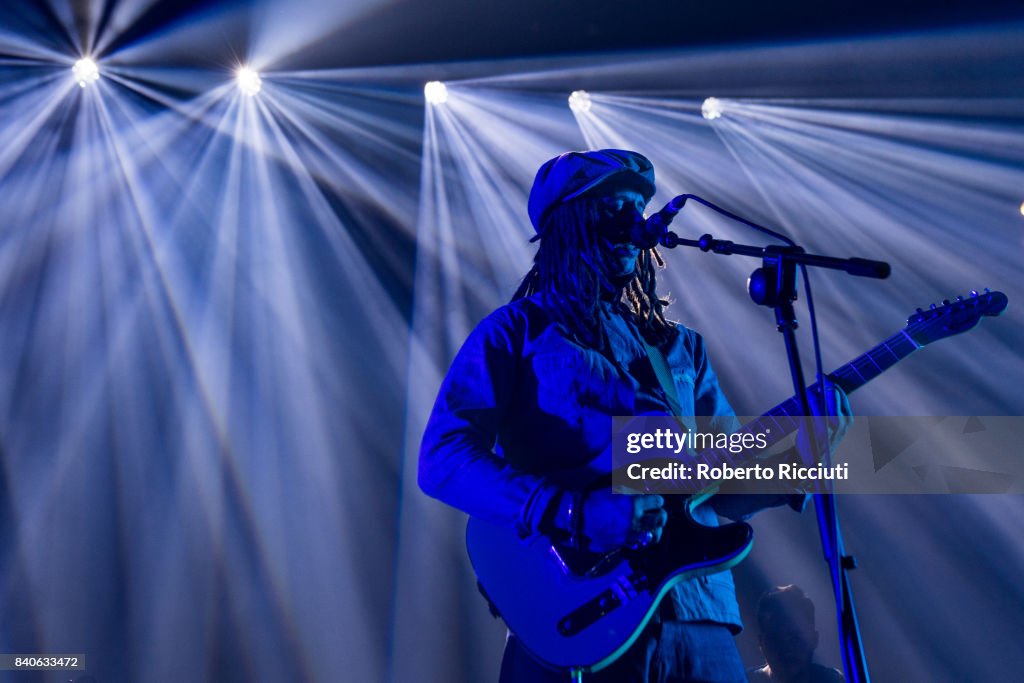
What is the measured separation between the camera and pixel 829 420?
1.97 meters

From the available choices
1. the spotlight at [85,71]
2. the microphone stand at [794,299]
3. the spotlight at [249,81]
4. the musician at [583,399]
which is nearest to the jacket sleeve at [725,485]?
the musician at [583,399]

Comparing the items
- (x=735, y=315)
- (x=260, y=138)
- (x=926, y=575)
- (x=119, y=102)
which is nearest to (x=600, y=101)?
(x=735, y=315)

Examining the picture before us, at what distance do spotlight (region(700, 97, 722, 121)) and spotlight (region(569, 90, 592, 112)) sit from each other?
35.8 inches

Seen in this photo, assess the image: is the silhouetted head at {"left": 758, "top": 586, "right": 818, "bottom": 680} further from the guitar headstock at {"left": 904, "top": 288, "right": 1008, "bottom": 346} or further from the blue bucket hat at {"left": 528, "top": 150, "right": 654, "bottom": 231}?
the blue bucket hat at {"left": 528, "top": 150, "right": 654, "bottom": 231}

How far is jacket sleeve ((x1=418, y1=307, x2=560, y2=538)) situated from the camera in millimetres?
1973

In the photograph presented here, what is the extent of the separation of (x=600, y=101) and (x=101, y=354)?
14.1ft

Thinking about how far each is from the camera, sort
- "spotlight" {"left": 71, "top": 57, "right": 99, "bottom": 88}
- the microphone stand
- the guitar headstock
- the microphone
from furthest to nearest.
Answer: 1. "spotlight" {"left": 71, "top": 57, "right": 99, "bottom": 88}
2. the guitar headstock
3. the microphone
4. the microphone stand

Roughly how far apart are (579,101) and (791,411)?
468 cm

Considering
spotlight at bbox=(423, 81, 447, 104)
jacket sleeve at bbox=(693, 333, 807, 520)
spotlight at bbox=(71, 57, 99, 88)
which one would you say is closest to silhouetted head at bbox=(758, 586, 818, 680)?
jacket sleeve at bbox=(693, 333, 807, 520)

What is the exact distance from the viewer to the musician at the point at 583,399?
1.92 metres

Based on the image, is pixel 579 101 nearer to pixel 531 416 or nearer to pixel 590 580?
pixel 531 416

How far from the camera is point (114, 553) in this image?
5.41 metres

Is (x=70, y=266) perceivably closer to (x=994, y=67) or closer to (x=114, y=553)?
(x=114, y=553)

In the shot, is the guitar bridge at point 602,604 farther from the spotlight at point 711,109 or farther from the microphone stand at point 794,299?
the spotlight at point 711,109
